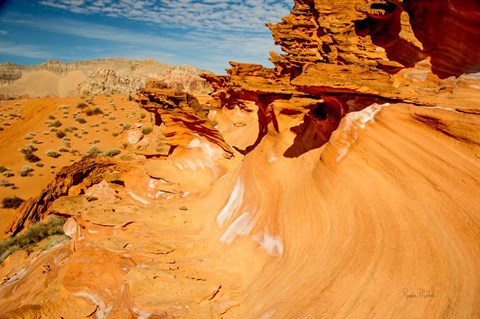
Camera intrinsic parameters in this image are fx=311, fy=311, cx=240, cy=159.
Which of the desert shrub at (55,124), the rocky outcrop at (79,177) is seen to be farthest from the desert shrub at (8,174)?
the desert shrub at (55,124)

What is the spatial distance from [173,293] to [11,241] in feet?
28.6

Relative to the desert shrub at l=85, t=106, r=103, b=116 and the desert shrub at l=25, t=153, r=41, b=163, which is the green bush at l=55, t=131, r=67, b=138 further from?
the desert shrub at l=85, t=106, r=103, b=116

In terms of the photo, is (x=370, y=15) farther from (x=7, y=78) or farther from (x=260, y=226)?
(x=7, y=78)

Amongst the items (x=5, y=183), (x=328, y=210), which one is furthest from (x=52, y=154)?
(x=328, y=210)

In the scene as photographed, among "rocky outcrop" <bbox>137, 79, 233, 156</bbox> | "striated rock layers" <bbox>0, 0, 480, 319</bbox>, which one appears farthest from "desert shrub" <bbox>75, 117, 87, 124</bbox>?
"striated rock layers" <bbox>0, 0, 480, 319</bbox>

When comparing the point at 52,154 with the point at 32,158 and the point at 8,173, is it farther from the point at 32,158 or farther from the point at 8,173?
the point at 8,173

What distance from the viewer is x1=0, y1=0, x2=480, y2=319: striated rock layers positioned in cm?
292

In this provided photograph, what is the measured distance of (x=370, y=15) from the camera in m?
5.68

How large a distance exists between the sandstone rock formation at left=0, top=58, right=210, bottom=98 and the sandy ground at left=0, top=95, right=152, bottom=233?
6800mm

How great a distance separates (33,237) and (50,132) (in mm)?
19074

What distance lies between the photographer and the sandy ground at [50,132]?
1770 cm

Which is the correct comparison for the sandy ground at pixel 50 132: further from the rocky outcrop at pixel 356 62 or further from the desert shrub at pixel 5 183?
the rocky outcrop at pixel 356 62

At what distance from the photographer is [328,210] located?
13.6 feet

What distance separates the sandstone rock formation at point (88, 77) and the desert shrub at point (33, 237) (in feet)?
62.6
